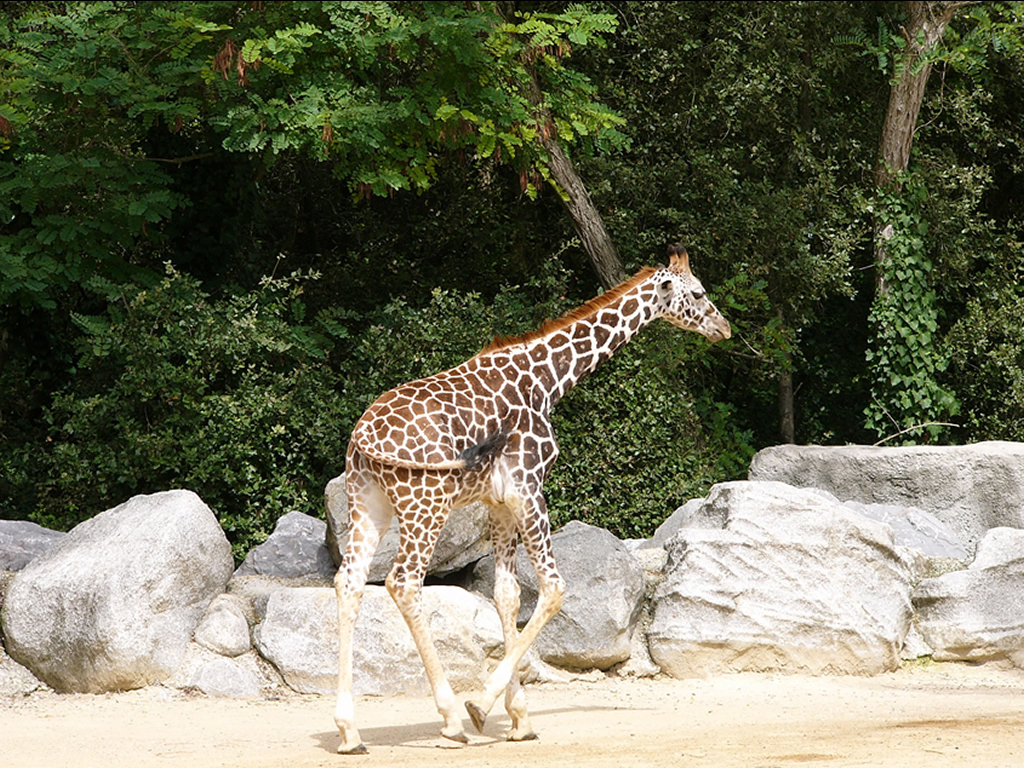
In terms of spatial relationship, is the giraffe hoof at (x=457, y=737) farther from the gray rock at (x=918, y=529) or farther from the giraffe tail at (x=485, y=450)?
the gray rock at (x=918, y=529)

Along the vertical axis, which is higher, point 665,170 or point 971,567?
point 665,170

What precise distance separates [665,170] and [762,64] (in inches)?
66.1

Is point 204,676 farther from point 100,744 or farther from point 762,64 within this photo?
point 762,64

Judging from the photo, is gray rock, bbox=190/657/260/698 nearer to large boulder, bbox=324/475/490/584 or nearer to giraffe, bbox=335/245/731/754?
large boulder, bbox=324/475/490/584

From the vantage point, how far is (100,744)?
5754 millimetres

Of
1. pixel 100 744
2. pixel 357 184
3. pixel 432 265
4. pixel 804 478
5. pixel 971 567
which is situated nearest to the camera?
pixel 100 744

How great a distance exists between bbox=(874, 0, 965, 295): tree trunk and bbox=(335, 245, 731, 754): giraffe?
7.40m

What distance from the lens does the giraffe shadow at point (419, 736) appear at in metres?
5.78

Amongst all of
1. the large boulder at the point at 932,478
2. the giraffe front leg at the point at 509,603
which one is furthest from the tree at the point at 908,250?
the giraffe front leg at the point at 509,603

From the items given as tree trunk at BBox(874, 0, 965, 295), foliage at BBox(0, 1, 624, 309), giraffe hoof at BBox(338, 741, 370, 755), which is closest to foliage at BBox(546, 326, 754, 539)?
foliage at BBox(0, 1, 624, 309)

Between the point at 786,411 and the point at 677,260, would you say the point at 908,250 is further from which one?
the point at 677,260

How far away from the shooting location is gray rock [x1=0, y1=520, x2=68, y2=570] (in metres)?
8.14

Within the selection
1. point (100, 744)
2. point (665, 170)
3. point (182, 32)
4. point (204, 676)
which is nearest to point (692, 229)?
point (665, 170)

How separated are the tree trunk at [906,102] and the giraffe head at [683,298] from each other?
6798mm
